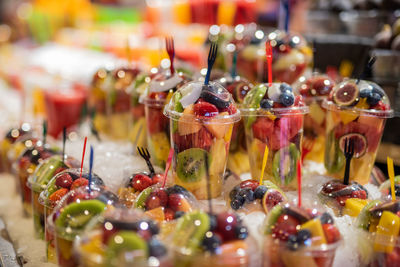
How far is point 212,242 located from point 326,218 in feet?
1.05

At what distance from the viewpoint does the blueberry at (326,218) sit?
1136 millimetres

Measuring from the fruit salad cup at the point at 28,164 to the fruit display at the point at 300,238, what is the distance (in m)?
1.06

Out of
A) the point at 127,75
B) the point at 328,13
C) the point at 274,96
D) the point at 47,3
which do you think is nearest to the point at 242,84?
the point at 274,96

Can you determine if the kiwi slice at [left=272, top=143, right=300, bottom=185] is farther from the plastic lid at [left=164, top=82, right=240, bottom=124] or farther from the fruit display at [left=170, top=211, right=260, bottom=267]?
the fruit display at [left=170, top=211, right=260, bottom=267]

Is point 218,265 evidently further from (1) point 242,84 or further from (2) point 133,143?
(2) point 133,143

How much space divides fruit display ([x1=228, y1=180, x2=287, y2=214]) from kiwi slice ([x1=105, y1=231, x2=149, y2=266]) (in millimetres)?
470

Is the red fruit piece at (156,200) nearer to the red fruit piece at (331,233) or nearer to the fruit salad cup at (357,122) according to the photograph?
the red fruit piece at (331,233)

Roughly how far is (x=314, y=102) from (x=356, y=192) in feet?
1.66

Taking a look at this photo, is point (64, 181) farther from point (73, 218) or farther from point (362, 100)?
point (362, 100)

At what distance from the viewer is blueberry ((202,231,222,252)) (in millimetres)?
1008

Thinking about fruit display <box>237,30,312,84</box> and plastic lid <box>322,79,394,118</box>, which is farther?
fruit display <box>237,30,312,84</box>

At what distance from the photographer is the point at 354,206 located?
1.42m

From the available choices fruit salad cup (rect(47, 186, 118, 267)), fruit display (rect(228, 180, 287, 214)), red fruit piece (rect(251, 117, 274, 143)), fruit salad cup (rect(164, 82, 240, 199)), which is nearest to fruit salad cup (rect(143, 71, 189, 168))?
fruit salad cup (rect(164, 82, 240, 199))

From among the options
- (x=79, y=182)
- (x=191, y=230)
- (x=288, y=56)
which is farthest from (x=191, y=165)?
(x=288, y=56)
